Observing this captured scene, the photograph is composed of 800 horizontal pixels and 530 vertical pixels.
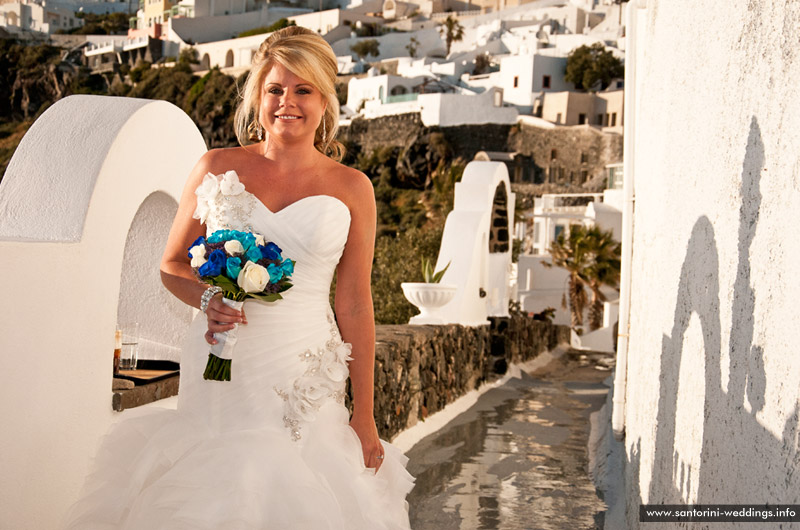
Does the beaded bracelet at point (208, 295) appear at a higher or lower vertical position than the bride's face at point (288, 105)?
lower

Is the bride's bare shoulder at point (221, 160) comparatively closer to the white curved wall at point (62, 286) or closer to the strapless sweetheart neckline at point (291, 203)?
the strapless sweetheart neckline at point (291, 203)

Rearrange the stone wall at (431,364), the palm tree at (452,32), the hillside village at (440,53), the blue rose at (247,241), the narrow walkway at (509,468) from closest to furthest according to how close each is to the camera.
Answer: the blue rose at (247,241) < the narrow walkway at (509,468) < the stone wall at (431,364) < the hillside village at (440,53) < the palm tree at (452,32)

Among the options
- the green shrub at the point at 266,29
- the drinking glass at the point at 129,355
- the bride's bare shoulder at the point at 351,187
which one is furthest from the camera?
the green shrub at the point at 266,29

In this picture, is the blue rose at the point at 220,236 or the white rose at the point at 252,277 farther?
the blue rose at the point at 220,236

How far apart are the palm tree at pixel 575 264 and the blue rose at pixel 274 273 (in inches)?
1033

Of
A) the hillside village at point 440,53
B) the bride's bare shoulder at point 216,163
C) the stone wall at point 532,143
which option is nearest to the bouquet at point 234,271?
the bride's bare shoulder at point 216,163

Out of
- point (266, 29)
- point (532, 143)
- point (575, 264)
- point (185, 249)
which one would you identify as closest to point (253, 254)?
point (185, 249)

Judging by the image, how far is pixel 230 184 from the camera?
8.77ft

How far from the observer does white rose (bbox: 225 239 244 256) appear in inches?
96.7

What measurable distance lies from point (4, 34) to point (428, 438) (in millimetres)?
97953

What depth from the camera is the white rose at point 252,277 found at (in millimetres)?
2391

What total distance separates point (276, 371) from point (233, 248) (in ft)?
1.35

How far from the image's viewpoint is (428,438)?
7586 mm

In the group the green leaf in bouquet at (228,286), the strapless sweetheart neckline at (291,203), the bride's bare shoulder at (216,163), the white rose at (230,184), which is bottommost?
the green leaf in bouquet at (228,286)
